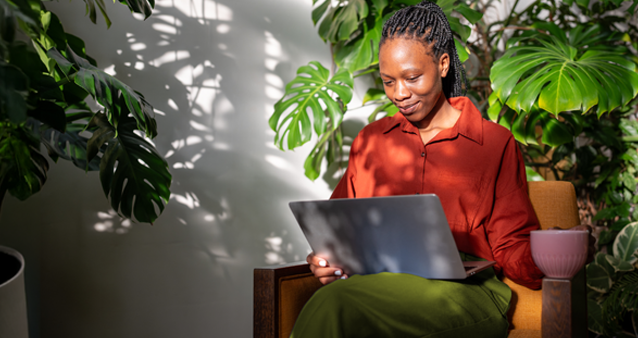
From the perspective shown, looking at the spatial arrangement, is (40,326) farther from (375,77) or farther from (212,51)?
(375,77)

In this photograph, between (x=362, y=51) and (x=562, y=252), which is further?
(x=362, y=51)

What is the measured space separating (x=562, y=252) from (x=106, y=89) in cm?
118

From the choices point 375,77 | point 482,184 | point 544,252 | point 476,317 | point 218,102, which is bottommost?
point 476,317

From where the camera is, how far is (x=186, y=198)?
1.88 m

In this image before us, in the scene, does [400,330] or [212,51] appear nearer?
[400,330]

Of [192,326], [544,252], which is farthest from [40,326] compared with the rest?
[544,252]

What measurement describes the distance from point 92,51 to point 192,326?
1.23 m

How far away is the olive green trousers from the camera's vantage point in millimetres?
772

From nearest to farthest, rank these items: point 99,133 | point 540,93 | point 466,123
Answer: point 466,123, point 99,133, point 540,93

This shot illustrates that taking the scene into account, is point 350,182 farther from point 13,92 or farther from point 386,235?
point 13,92

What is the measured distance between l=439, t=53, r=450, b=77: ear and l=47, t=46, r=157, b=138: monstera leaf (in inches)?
34.4

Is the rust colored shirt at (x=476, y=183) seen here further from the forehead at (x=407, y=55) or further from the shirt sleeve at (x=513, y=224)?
Answer: the forehead at (x=407, y=55)

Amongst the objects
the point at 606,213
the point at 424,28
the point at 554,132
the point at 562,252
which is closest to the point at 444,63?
the point at 424,28

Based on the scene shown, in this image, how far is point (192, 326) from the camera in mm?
1883
